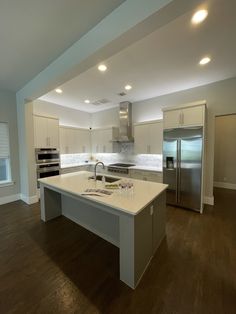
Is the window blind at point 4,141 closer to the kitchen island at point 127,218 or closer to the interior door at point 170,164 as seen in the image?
the kitchen island at point 127,218

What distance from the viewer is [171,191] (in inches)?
147

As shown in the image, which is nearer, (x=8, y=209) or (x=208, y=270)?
(x=208, y=270)

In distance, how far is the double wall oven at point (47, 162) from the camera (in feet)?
13.8

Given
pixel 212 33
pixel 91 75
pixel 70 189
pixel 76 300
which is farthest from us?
pixel 91 75

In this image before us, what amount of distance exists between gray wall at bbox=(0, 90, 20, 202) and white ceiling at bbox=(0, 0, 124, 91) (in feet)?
5.08

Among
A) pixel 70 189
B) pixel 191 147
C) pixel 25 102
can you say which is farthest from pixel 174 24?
pixel 25 102

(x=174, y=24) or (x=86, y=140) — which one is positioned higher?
(x=174, y=24)

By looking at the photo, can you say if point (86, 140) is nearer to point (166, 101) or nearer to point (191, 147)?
point (166, 101)

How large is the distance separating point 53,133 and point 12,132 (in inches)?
41.5

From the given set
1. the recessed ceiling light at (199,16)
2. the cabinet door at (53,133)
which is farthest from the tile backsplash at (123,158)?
the recessed ceiling light at (199,16)

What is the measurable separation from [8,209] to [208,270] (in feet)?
14.0

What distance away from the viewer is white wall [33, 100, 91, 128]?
4.77 m

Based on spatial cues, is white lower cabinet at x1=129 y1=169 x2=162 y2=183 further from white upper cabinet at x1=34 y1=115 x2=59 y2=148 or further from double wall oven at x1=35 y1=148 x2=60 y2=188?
white upper cabinet at x1=34 y1=115 x2=59 y2=148

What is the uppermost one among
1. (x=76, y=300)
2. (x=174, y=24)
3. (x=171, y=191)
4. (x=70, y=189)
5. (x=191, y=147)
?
(x=174, y=24)
